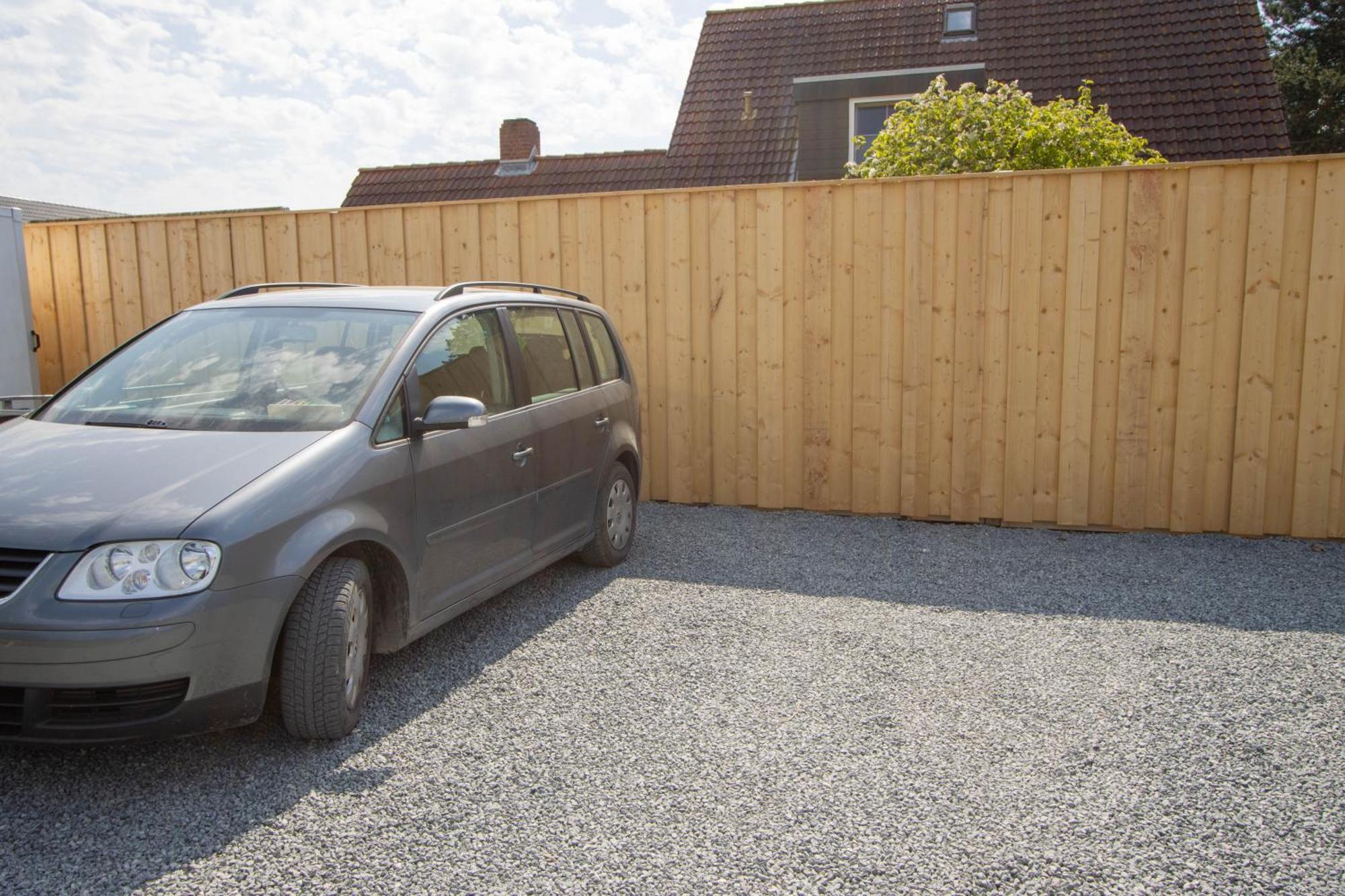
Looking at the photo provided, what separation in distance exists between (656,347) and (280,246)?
332 cm

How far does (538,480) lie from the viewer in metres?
5.16

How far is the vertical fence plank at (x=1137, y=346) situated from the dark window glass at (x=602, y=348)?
3476 millimetres

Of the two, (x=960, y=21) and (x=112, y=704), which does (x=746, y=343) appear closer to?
(x=112, y=704)

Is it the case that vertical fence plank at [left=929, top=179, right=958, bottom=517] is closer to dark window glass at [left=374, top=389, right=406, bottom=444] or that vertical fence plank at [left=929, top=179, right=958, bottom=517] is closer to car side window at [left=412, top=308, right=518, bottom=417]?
car side window at [left=412, top=308, right=518, bottom=417]

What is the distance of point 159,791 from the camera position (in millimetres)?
3316

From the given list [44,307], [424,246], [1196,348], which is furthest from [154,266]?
[1196,348]

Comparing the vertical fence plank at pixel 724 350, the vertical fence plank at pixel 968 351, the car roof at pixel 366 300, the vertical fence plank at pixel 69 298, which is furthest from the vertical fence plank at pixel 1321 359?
the vertical fence plank at pixel 69 298

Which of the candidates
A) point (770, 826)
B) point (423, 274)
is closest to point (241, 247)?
point (423, 274)

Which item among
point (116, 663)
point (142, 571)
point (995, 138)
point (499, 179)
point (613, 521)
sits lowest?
point (613, 521)

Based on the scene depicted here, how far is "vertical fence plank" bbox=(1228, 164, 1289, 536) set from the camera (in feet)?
21.8

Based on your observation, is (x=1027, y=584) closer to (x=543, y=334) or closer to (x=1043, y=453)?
(x=1043, y=453)

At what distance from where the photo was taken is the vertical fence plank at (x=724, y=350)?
766cm

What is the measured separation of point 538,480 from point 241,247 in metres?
4.89

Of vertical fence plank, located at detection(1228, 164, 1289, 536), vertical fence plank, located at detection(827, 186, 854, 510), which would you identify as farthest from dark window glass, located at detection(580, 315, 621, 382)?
vertical fence plank, located at detection(1228, 164, 1289, 536)
